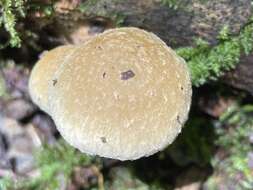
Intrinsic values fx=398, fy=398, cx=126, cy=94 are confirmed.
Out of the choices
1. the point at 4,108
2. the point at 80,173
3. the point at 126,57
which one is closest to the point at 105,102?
the point at 126,57

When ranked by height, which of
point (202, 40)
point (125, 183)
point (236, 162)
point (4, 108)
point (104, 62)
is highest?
point (104, 62)

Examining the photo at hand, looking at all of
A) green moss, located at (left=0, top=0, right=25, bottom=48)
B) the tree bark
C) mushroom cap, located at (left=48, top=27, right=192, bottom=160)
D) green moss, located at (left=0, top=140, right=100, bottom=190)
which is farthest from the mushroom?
green moss, located at (left=0, top=140, right=100, bottom=190)

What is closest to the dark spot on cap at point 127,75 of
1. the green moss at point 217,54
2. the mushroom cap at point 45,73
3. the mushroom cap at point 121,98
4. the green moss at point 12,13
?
the mushroom cap at point 121,98

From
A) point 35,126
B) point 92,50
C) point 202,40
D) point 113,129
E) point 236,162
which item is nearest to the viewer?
point 113,129

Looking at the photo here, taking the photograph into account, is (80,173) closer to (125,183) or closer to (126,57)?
(125,183)

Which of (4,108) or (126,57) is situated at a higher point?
(126,57)

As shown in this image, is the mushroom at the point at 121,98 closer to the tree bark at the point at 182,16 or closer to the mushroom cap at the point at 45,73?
the mushroom cap at the point at 45,73

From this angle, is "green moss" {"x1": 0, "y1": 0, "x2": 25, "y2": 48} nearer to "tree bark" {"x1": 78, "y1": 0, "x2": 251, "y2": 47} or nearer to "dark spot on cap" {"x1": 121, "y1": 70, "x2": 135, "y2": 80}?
"tree bark" {"x1": 78, "y1": 0, "x2": 251, "y2": 47}
